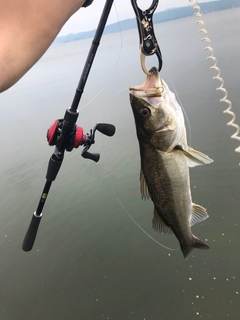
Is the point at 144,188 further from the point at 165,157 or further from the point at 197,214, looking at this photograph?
the point at 197,214

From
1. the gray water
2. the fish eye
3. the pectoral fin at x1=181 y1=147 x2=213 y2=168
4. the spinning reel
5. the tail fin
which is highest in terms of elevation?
the fish eye

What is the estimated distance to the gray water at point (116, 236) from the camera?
3.33 m

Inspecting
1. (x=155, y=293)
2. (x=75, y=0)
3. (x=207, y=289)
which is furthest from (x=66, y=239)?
(x=75, y=0)

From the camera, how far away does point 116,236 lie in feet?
14.0

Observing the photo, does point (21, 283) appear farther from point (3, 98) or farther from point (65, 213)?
point (3, 98)

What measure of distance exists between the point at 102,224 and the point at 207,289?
1824mm

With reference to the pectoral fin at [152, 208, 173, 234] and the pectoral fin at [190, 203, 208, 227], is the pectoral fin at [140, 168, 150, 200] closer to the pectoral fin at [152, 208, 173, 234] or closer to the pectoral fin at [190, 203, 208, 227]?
the pectoral fin at [152, 208, 173, 234]

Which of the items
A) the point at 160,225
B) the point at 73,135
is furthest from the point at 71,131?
the point at 160,225

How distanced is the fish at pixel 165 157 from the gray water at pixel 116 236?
0.62 metres

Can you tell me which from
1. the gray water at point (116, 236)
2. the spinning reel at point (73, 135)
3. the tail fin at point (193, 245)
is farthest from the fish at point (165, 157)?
the gray water at point (116, 236)

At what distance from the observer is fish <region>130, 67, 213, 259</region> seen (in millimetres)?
1453

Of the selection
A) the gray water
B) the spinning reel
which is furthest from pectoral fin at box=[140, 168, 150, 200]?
the gray water

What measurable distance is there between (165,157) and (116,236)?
291 cm

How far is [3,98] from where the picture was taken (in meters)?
14.3
